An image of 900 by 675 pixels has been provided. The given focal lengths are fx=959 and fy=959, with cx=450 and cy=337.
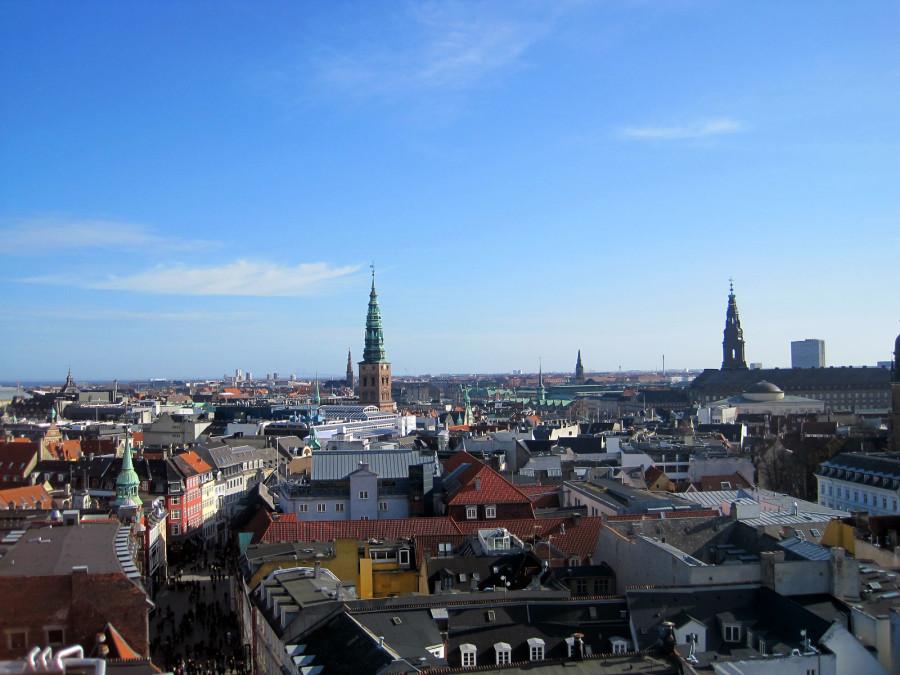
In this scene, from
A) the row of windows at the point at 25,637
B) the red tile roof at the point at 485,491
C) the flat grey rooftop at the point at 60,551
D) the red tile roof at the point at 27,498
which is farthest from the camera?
the red tile roof at the point at 27,498

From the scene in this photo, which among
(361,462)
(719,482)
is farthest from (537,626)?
(719,482)

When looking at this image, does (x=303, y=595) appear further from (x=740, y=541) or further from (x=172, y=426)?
(x=172, y=426)

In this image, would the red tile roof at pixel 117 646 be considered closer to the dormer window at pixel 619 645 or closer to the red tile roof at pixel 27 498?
the dormer window at pixel 619 645

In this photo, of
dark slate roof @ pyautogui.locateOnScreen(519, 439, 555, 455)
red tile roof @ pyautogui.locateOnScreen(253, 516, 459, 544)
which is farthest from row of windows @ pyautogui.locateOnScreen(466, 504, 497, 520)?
dark slate roof @ pyautogui.locateOnScreen(519, 439, 555, 455)

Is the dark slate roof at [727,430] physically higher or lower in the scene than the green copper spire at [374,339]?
lower

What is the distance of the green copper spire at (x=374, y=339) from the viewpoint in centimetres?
14738

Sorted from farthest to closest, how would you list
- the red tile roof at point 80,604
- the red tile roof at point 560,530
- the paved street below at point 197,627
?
1. the red tile roof at point 560,530
2. the paved street below at point 197,627
3. the red tile roof at point 80,604

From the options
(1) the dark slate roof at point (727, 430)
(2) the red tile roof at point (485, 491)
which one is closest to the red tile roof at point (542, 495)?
(2) the red tile roof at point (485, 491)

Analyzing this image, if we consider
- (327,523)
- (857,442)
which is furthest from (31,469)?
(857,442)

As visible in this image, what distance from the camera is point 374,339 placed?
15162cm

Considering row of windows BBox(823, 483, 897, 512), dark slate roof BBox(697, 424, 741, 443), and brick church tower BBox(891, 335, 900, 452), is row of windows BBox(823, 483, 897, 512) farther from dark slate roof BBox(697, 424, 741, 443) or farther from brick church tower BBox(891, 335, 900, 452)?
dark slate roof BBox(697, 424, 741, 443)

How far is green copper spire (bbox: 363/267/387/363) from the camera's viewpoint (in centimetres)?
14738

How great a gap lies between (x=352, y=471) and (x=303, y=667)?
1179 inches

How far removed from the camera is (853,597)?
31312mm
